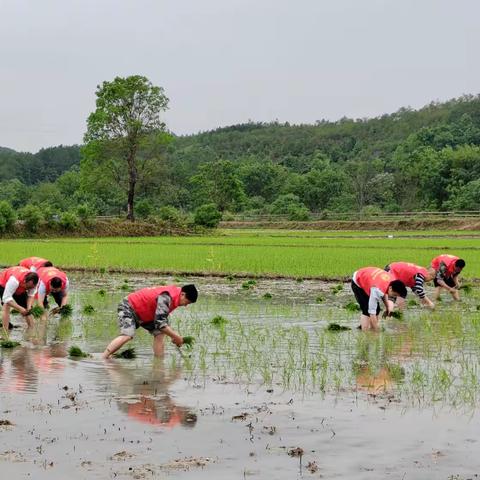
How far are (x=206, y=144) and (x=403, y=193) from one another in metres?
66.0

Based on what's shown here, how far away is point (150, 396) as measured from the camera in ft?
25.2

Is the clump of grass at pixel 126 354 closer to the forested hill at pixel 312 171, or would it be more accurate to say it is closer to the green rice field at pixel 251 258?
the green rice field at pixel 251 258

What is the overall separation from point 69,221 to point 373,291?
39880mm

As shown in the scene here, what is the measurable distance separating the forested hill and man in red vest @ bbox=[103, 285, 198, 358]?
1847 inches

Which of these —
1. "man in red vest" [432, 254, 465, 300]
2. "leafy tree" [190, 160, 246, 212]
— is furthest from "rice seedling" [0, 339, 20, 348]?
"leafy tree" [190, 160, 246, 212]

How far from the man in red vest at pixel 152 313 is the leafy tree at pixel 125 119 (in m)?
45.6

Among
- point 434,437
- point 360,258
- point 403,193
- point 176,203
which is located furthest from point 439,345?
point 176,203

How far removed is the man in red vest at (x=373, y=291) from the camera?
457 inches

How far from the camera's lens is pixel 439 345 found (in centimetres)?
1077

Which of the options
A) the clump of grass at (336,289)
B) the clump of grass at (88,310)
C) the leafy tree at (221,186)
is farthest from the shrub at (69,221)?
the clump of grass at (88,310)

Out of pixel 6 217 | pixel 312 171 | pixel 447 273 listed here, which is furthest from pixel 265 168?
pixel 447 273

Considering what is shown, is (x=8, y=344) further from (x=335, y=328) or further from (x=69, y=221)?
(x=69, y=221)

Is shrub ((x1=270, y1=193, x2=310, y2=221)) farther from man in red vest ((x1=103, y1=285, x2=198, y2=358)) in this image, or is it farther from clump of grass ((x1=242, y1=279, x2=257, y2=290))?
man in red vest ((x1=103, y1=285, x2=198, y2=358))

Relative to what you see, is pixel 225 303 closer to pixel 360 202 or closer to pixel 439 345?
pixel 439 345
